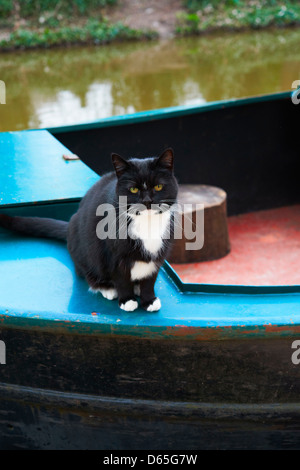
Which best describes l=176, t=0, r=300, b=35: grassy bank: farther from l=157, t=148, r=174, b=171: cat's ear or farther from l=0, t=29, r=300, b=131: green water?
l=157, t=148, r=174, b=171: cat's ear

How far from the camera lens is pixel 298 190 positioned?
3492 mm

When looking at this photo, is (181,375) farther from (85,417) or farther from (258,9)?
(258,9)

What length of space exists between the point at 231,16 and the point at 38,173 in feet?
38.0

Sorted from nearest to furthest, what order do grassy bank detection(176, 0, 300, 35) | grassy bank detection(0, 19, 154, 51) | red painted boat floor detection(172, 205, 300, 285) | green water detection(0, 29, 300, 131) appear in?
red painted boat floor detection(172, 205, 300, 285) → green water detection(0, 29, 300, 131) → grassy bank detection(0, 19, 154, 51) → grassy bank detection(176, 0, 300, 35)

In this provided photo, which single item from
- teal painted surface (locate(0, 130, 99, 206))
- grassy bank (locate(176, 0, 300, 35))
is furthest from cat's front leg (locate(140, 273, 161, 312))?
grassy bank (locate(176, 0, 300, 35))

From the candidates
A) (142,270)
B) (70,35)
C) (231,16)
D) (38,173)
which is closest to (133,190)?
(142,270)

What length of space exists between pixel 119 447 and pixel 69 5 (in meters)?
12.8

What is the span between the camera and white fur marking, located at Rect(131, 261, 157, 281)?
1.50 m

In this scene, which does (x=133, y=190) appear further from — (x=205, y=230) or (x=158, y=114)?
(x=158, y=114)

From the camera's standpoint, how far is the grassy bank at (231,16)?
1235 centimetres

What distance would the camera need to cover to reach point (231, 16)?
41.3ft

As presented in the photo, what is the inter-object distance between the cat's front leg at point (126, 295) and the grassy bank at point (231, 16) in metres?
11.6

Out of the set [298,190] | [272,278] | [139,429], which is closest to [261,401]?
[139,429]
